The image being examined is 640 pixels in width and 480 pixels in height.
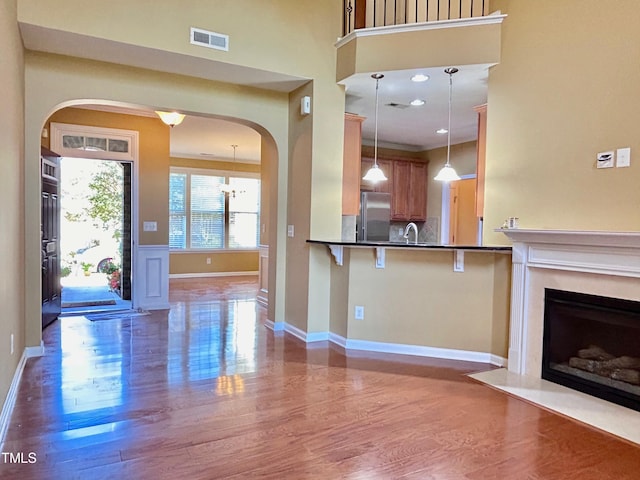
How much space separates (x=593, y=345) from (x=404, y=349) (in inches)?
60.0

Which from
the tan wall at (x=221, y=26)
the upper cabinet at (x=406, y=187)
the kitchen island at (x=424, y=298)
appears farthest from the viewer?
the upper cabinet at (x=406, y=187)

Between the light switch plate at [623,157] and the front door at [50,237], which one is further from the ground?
the light switch plate at [623,157]

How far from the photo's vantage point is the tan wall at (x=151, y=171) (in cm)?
575

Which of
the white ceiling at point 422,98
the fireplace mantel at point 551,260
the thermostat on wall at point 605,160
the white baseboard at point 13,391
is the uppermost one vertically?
A: the white ceiling at point 422,98

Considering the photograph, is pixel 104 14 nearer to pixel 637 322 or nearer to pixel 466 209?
pixel 637 322

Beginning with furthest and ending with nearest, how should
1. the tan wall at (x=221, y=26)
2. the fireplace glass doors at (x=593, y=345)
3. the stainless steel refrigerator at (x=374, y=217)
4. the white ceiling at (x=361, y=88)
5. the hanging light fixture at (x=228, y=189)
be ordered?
the hanging light fixture at (x=228, y=189)
the stainless steel refrigerator at (x=374, y=217)
the white ceiling at (x=361, y=88)
the tan wall at (x=221, y=26)
the fireplace glass doors at (x=593, y=345)

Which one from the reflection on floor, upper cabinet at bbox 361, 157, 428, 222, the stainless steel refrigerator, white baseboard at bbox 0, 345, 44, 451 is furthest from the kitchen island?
the reflection on floor

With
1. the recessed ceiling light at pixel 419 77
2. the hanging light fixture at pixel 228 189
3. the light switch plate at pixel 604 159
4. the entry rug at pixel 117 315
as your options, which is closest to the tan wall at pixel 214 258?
the hanging light fixture at pixel 228 189

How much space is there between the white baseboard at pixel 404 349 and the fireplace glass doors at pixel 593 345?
1.63ft

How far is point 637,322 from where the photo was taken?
280 cm

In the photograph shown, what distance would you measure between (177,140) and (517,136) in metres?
5.98

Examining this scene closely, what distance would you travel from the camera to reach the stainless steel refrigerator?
262 inches

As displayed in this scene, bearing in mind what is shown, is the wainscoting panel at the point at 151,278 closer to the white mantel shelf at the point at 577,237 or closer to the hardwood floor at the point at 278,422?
the hardwood floor at the point at 278,422

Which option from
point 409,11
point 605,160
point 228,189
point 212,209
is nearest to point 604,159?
point 605,160
